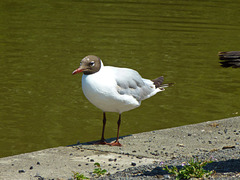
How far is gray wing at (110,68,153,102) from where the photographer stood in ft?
26.6

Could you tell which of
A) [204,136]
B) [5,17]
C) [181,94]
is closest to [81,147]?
[204,136]

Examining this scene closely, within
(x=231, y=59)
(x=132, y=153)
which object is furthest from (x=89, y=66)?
(x=231, y=59)

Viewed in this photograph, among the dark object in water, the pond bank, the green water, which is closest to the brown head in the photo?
the pond bank

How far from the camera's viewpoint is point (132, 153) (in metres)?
7.52

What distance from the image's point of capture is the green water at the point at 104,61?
34.9 feet

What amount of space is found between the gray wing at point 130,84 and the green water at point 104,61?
65.4 inches

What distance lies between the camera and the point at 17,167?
686 cm

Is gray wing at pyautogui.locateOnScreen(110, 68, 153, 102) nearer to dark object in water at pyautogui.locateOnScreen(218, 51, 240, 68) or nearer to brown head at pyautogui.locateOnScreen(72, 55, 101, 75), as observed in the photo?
brown head at pyautogui.locateOnScreen(72, 55, 101, 75)

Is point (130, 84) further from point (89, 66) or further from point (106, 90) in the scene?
point (89, 66)

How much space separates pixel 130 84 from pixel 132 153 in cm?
126

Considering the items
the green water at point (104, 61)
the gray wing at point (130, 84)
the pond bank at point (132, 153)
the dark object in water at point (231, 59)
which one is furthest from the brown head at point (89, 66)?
the dark object in water at point (231, 59)

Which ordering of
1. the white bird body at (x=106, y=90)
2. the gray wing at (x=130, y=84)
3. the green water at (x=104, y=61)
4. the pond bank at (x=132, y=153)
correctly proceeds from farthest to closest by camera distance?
the green water at (x=104, y=61) → the gray wing at (x=130, y=84) → the white bird body at (x=106, y=90) → the pond bank at (x=132, y=153)

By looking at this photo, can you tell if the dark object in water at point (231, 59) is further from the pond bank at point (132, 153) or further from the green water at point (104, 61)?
the green water at point (104, 61)

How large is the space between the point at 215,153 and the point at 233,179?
54.7 inches
